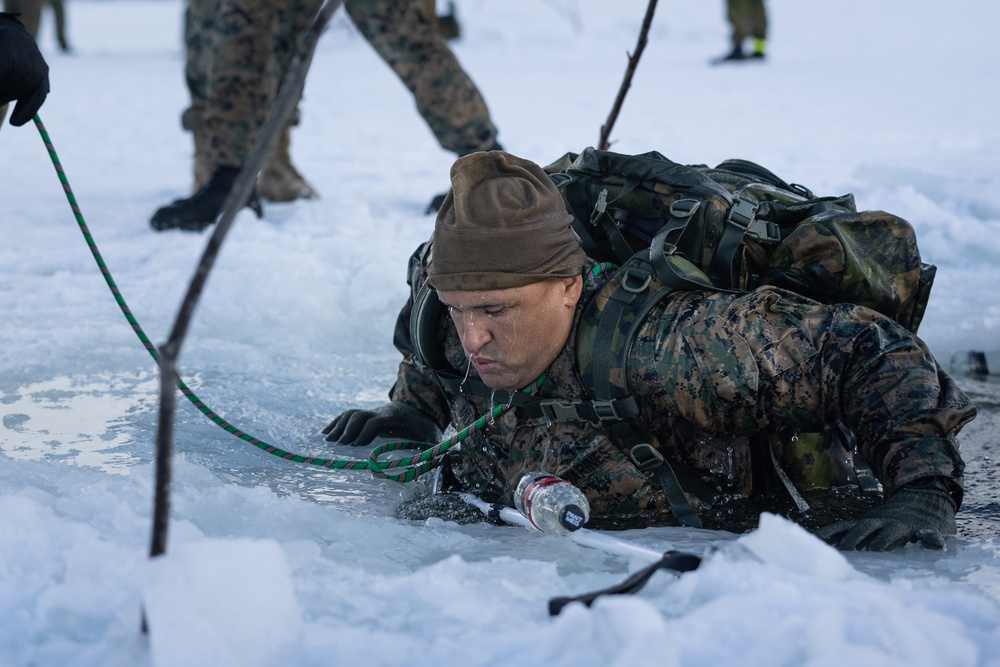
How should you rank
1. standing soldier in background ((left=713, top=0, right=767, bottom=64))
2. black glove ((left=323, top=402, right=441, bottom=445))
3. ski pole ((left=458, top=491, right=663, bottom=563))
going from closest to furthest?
ski pole ((left=458, top=491, right=663, bottom=563)), black glove ((left=323, top=402, right=441, bottom=445)), standing soldier in background ((left=713, top=0, right=767, bottom=64))

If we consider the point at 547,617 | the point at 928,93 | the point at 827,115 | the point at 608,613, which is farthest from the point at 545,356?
the point at 928,93

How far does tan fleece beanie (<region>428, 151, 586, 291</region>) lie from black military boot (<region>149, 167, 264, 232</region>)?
12.0 feet

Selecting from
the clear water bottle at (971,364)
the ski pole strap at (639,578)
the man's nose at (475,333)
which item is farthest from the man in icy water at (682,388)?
the clear water bottle at (971,364)

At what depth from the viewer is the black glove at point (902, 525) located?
2486 millimetres

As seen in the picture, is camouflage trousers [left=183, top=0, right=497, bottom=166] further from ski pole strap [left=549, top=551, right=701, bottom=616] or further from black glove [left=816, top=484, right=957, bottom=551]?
ski pole strap [left=549, top=551, right=701, bottom=616]

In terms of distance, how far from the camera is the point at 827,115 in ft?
33.0

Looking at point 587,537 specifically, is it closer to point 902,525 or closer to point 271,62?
point 902,525

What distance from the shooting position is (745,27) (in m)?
15.0

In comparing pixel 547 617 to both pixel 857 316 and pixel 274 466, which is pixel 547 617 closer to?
pixel 857 316

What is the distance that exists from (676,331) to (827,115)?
26.2 ft

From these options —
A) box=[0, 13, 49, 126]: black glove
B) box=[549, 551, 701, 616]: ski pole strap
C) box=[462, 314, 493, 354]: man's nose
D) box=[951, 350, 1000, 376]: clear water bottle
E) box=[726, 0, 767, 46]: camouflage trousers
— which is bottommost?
box=[951, 350, 1000, 376]: clear water bottle

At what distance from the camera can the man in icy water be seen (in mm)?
2635

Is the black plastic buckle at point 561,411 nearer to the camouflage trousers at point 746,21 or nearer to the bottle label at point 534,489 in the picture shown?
the bottle label at point 534,489

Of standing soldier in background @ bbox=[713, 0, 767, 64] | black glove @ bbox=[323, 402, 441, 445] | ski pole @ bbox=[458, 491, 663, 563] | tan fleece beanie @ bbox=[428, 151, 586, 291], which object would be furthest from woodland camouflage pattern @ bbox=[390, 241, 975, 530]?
standing soldier in background @ bbox=[713, 0, 767, 64]
